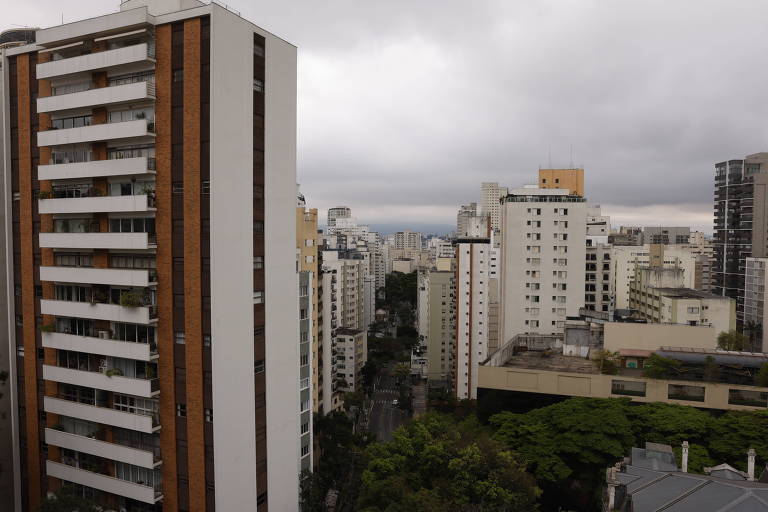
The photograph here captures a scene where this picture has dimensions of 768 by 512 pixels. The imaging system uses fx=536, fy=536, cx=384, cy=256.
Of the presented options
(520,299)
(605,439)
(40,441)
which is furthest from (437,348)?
(40,441)

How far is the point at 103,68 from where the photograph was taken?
69.4 feet

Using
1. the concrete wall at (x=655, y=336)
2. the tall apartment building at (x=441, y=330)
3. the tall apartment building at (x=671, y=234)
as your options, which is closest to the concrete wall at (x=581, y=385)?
the concrete wall at (x=655, y=336)

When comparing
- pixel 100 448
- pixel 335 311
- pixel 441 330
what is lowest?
pixel 441 330

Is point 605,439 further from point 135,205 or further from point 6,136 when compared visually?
point 6,136

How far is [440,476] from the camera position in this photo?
21.5 meters

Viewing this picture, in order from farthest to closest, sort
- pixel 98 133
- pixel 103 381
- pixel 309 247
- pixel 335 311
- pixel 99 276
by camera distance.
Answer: pixel 335 311
pixel 309 247
pixel 103 381
pixel 99 276
pixel 98 133

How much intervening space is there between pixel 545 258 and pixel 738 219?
49976mm

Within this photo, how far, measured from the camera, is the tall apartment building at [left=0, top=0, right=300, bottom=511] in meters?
20.0

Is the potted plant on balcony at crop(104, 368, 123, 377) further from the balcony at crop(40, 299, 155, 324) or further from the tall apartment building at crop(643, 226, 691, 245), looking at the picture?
the tall apartment building at crop(643, 226, 691, 245)

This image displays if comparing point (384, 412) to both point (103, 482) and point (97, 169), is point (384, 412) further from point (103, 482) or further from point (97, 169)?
point (97, 169)

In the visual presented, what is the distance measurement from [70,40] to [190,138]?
290 inches

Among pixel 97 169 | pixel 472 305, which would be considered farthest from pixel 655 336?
pixel 97 169

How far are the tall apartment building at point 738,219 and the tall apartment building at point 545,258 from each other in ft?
131

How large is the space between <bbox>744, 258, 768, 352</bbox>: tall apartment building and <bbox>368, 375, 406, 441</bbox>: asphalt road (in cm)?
4694
